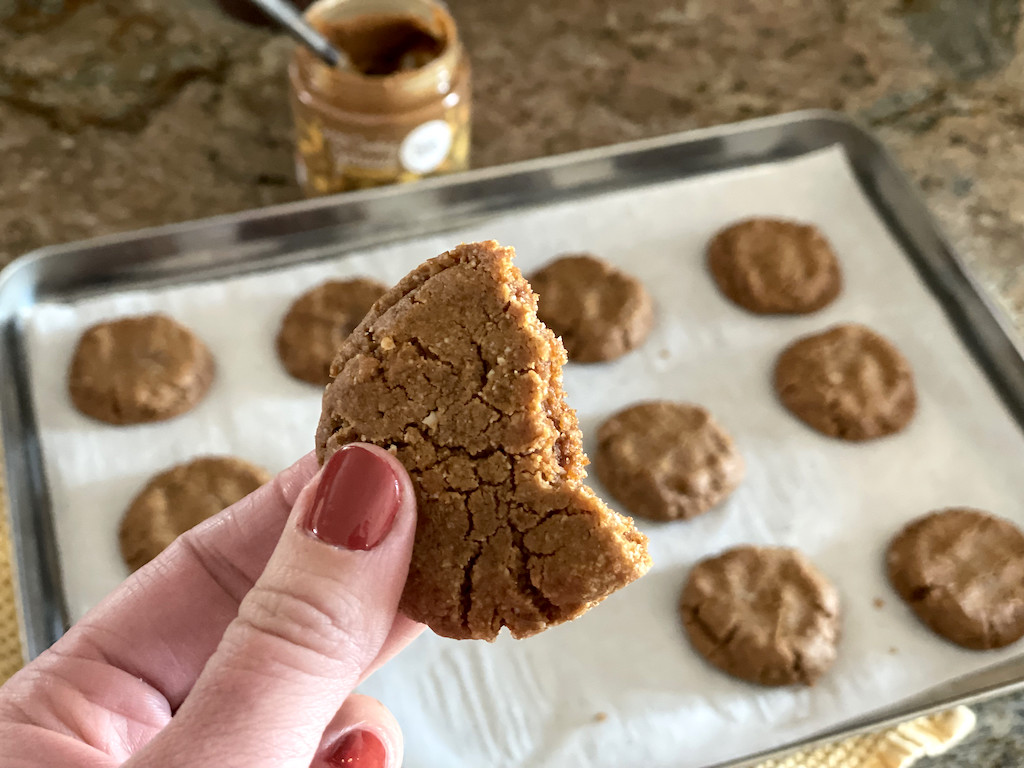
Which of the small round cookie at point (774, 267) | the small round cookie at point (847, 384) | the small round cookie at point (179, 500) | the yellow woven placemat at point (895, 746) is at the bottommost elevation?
the yellow woven placemat at point (895, 746)

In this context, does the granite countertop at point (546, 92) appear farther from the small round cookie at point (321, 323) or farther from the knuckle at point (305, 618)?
the knuckle at point (305, 618)

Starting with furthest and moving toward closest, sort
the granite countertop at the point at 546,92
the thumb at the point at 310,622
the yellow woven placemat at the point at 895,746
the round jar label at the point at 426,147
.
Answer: the granite countertop at the point at 546,92, the round jar label at the point at 426,147, the yellow woven placemat at the point at 895,746, the thumb at the point at 310,622

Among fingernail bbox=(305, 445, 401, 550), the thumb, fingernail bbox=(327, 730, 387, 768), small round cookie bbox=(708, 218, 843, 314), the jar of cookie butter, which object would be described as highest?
the jar of cookie butter

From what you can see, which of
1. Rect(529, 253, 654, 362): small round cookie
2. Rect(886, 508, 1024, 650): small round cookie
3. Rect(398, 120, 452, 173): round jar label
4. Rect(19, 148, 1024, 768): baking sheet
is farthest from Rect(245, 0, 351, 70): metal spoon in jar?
Rect(886, 508, 1024, 650): small round cookie

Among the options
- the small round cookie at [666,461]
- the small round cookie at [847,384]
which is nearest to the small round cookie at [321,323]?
the small round cookie at [666,461]

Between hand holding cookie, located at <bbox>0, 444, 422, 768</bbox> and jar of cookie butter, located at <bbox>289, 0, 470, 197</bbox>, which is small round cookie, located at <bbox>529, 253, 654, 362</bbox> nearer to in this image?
jar of cookie butter, located at <bbox>289, 0, 470, 197</bbox>

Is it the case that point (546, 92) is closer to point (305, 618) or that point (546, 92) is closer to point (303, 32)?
point (303, 32)
